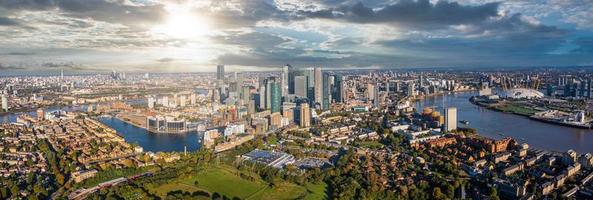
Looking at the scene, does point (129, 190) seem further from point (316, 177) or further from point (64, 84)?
point (64, 84)

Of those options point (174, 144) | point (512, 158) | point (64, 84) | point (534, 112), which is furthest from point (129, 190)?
point (64, 84)

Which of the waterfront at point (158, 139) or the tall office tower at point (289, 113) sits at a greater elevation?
the tall office tower at point (289, 113)

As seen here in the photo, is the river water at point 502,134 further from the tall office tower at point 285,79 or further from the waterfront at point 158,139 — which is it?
the tall office tower at point 285,79

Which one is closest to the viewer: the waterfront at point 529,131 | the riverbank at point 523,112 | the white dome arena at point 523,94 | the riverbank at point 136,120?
the waterfront at point 529,131

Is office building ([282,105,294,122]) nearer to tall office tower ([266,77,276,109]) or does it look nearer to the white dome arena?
tall office tower ([266,77,276,109])

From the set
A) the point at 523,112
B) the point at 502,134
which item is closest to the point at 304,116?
the point at 502,134

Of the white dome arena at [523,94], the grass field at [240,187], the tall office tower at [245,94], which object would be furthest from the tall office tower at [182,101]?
the white dome arena at [523,94]

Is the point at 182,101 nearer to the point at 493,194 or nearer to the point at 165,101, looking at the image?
the point at 165,101
